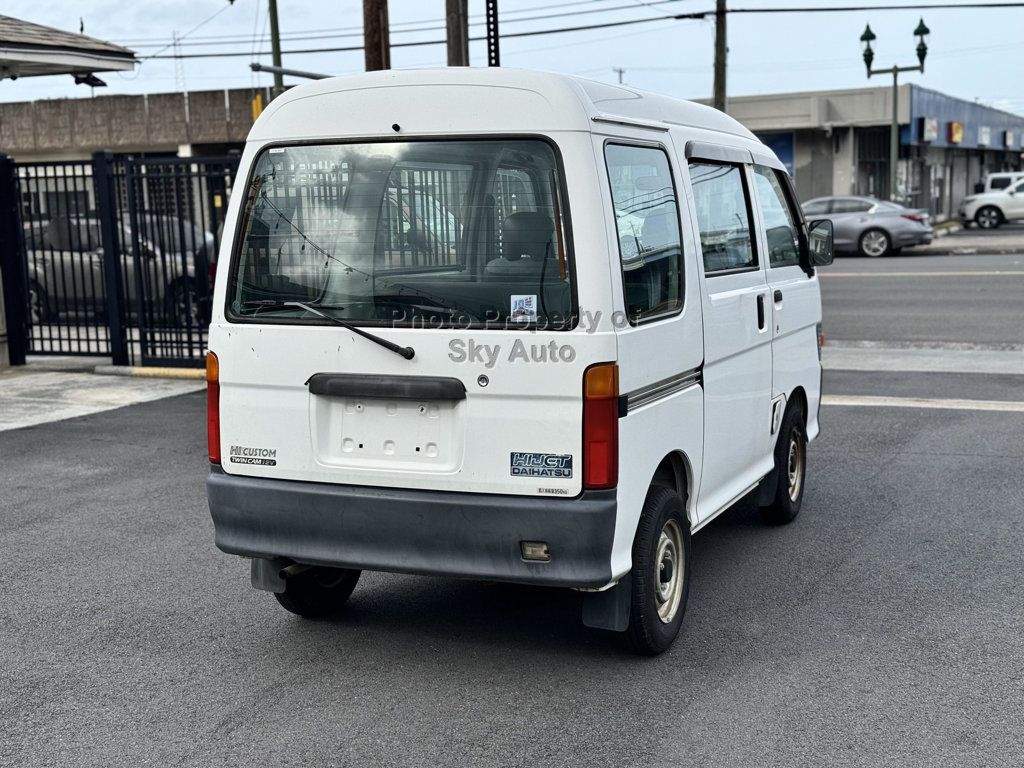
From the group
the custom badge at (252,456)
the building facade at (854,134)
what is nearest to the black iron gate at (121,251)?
the custom badge at (252,456)

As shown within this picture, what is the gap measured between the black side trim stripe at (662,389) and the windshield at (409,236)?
39cm

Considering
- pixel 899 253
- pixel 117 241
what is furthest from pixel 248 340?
pixel 899 253

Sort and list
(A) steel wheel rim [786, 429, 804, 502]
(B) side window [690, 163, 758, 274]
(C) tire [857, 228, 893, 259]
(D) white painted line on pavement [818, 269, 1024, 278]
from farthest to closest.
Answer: (C) tire [857, 228, 893, 259] → (D) white painted line on pavement [818, 269, 1024, 278] → (A) steel wheel rim [786, 429, 804, 502] → (B) side window [690, 163, 758, 274]

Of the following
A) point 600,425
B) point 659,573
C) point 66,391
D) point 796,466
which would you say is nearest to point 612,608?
point 659,573

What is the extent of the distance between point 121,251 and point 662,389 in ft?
32.2

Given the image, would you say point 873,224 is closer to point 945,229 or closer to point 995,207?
point 945,229

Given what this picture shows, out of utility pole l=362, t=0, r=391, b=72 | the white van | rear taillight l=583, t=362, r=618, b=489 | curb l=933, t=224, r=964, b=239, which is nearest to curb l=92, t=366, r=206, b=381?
utility pole l=362, t=0, r=391, b=72

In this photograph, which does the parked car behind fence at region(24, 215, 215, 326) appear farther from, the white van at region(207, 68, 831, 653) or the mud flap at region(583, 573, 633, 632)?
the mud flap at region(583, 573, 633, 632)

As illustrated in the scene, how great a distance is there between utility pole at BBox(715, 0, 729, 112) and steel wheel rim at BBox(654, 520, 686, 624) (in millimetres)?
25840

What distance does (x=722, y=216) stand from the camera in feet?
18.3

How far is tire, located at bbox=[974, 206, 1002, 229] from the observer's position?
41.8 meters

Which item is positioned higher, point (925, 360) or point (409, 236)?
point (409, 236)

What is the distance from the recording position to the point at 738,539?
259 inches

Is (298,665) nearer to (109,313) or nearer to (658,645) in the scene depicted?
(658,645)
